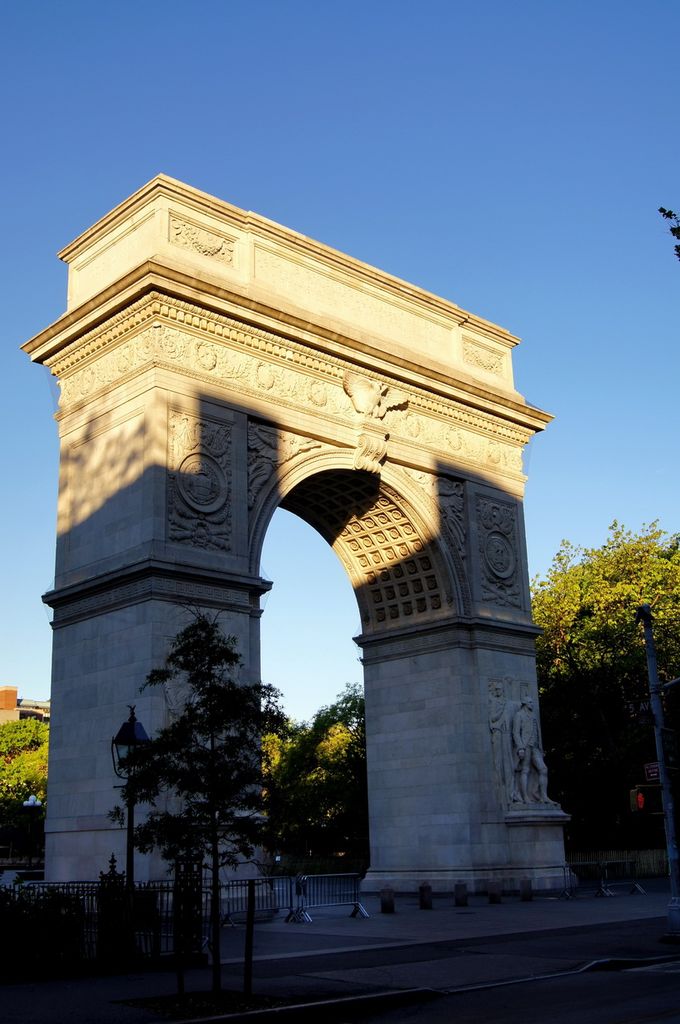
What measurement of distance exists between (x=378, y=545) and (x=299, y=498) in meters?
3.02

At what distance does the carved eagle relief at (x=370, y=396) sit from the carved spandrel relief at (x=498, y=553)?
480 cm

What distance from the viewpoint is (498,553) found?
1419 inches

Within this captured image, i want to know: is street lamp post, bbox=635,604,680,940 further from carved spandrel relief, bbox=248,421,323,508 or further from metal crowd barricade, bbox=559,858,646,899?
metal crowd barricade, bbox=559,858,646,899

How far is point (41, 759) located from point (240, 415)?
6644cm

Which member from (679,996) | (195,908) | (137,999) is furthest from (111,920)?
(679,996)

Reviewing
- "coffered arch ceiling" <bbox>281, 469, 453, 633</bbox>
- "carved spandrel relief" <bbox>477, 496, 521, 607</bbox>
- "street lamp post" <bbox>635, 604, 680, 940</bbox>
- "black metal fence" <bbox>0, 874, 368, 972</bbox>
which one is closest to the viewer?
"black metal fence" <bbox>0, 874, 368, 972</bbox>

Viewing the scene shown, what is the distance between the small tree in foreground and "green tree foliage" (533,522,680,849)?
1337 inches

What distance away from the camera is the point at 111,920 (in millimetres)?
17266

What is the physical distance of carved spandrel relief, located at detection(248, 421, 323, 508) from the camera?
2920cm

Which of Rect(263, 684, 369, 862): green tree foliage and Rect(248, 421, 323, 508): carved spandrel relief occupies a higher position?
Rect(248, 421, 323, 508): carved spandrel relief

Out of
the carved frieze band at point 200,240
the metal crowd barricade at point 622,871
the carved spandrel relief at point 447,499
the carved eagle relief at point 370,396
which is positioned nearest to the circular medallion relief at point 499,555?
the carved spandrel relief at point 447,499

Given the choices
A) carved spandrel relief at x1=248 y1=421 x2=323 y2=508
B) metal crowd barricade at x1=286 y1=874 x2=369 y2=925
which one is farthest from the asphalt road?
carved spandrel relief at x1=248 y1=421 x2=323 y2=508

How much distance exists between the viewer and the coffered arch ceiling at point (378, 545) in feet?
111

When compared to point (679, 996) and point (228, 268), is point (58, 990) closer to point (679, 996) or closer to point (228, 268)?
point (679, 996)
